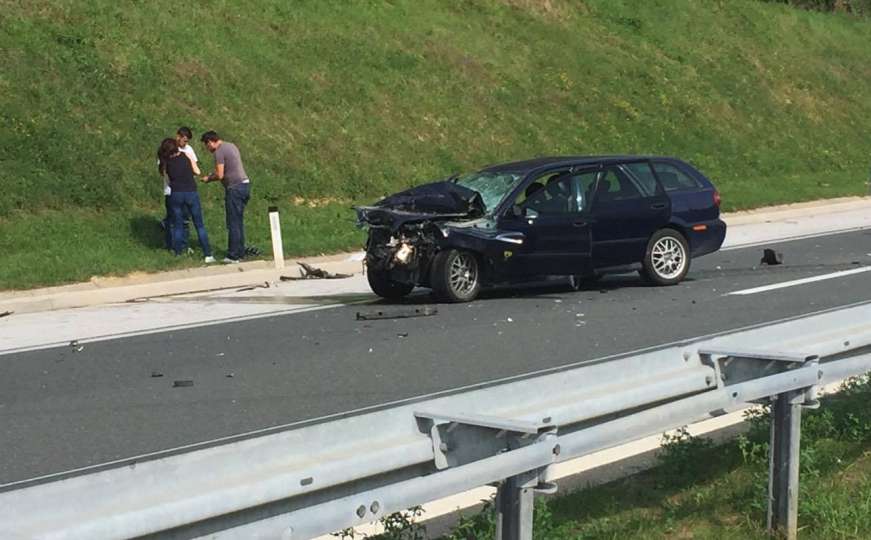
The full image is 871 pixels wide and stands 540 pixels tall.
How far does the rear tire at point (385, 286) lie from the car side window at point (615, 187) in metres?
2.36

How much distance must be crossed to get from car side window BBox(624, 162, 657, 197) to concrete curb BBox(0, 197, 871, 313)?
463 centimetres

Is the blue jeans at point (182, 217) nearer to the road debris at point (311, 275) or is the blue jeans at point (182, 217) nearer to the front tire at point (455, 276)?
the road debris at point (311, 275)

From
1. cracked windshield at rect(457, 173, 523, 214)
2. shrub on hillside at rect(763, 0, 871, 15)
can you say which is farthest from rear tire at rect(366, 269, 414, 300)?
shrub on hillside at rect(763, 0, 871, 15)

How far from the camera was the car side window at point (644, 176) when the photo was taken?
14.9 metres

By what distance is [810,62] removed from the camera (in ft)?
132

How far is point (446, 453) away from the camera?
437cm

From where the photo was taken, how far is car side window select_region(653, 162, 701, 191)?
15.3 meters

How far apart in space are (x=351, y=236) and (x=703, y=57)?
19.9 meters

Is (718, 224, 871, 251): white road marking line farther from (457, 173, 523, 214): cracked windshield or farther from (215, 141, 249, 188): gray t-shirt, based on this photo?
(215, 141, 249, 188): gray t-shirt

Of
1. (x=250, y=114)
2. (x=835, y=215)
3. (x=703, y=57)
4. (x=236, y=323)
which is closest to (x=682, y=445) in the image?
(x=236, y=323)

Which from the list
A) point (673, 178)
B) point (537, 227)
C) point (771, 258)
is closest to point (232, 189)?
point (537, 227)

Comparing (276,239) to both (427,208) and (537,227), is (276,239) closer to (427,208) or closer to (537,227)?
(427,208)

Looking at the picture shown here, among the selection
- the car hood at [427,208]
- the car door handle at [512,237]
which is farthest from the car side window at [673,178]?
the car hood at [427,208]

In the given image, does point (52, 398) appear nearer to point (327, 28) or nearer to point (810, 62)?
point (327, 28)
